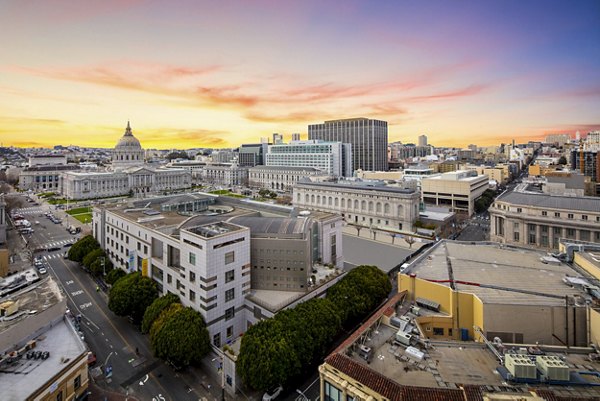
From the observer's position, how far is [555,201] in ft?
208

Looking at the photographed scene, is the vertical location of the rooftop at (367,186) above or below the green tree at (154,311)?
above

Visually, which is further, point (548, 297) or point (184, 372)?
point (184, 372)

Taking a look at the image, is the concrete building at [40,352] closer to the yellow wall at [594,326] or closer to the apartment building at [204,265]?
the apartment building at [204,265]

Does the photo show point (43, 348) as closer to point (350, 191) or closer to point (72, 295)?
point (72, 295)

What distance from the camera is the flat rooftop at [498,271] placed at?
26202 millimetres

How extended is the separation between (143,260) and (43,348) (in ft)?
65.6

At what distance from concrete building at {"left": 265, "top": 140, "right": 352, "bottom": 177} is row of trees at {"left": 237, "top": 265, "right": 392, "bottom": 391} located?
125m

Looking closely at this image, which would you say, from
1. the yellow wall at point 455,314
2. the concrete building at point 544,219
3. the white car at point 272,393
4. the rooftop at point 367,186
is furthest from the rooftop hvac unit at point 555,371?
the rooftop at point 367,186

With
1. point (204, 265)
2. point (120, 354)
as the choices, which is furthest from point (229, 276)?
point (120, 354)

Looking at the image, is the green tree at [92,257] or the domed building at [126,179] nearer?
the green tree at [92,257]

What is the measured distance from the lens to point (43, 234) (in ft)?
269

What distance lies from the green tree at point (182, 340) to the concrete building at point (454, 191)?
306 feet

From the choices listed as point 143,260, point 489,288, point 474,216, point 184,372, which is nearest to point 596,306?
point 489,288

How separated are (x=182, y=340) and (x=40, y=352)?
1110 centimetres
